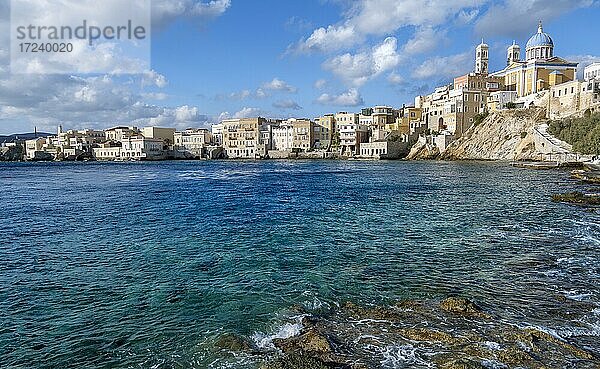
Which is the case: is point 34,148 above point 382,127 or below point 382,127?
below

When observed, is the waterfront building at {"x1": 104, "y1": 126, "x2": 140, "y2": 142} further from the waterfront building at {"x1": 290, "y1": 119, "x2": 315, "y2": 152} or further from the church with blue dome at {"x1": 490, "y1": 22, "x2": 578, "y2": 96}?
the church with blue dome at {"x1": 490, "y1": 22, "x2": 578, "y2": 96}

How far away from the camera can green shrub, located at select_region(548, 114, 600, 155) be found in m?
55.5

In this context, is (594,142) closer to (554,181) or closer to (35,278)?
(554,181)

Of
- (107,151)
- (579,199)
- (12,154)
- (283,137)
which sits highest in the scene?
(283,137)

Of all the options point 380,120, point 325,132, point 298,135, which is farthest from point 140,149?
point 380,120

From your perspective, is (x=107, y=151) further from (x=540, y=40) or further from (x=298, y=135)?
(x=540, y=40)

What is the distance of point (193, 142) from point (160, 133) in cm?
1665

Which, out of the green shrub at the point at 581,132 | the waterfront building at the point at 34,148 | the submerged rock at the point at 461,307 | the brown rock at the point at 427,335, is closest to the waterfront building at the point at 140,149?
the waterfront building at the point at 34,148

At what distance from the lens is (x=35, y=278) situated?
477 inches

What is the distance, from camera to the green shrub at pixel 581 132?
182ft

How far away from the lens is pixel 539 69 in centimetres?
8988

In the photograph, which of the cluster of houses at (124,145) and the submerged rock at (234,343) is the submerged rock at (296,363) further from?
the cluster of houses at (124,145)

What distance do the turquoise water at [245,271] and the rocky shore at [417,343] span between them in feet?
1.53

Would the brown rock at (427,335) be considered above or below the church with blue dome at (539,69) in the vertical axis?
below
